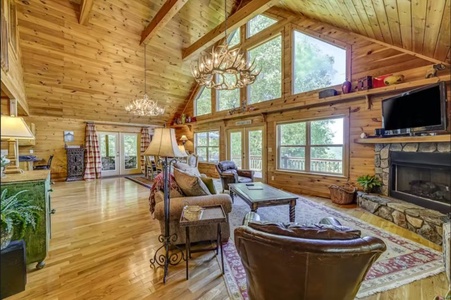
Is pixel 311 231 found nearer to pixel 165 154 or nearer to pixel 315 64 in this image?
pixel 165 154

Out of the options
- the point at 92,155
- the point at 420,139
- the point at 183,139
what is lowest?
the point at 92,155

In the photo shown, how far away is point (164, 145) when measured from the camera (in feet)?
7.23

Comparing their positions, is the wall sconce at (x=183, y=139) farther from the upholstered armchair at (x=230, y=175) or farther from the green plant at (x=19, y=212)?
the green plant at (x=19, y=212)

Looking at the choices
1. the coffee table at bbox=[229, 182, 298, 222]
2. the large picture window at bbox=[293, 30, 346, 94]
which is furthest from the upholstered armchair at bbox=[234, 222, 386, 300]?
the large picture window at bbox=[293, 30, 346, 94]

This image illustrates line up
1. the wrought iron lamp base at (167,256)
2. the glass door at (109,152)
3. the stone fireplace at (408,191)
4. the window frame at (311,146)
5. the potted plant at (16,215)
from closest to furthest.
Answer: the potted plant at (16,215) < the wrought iron lamp base at (167,256) < the stone fireplace at (408,191) < the window frame at (311,146) < the glass door at (109,152)

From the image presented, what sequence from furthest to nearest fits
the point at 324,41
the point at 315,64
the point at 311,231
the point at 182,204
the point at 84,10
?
the point at 315,64 → the point at 324,41 → the point at 84,10 → the point at 182,204 → the point at 311,231

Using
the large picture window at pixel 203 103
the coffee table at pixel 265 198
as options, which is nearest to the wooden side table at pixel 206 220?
the coffee table at pixel 265 198

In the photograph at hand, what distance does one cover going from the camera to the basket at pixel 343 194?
165 inches

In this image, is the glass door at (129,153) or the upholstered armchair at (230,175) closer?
the upholstered armchair at (230,175)

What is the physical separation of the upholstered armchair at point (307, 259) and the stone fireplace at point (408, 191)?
70.6 inches

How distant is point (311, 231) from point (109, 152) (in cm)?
919

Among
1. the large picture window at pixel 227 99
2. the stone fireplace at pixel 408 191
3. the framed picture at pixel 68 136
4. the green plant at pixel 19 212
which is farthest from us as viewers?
the framed picture at pixel 68 136

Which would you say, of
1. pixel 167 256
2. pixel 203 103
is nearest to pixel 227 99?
pixel 203 103

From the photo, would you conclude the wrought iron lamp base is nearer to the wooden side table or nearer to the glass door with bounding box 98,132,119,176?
the wooden side table
